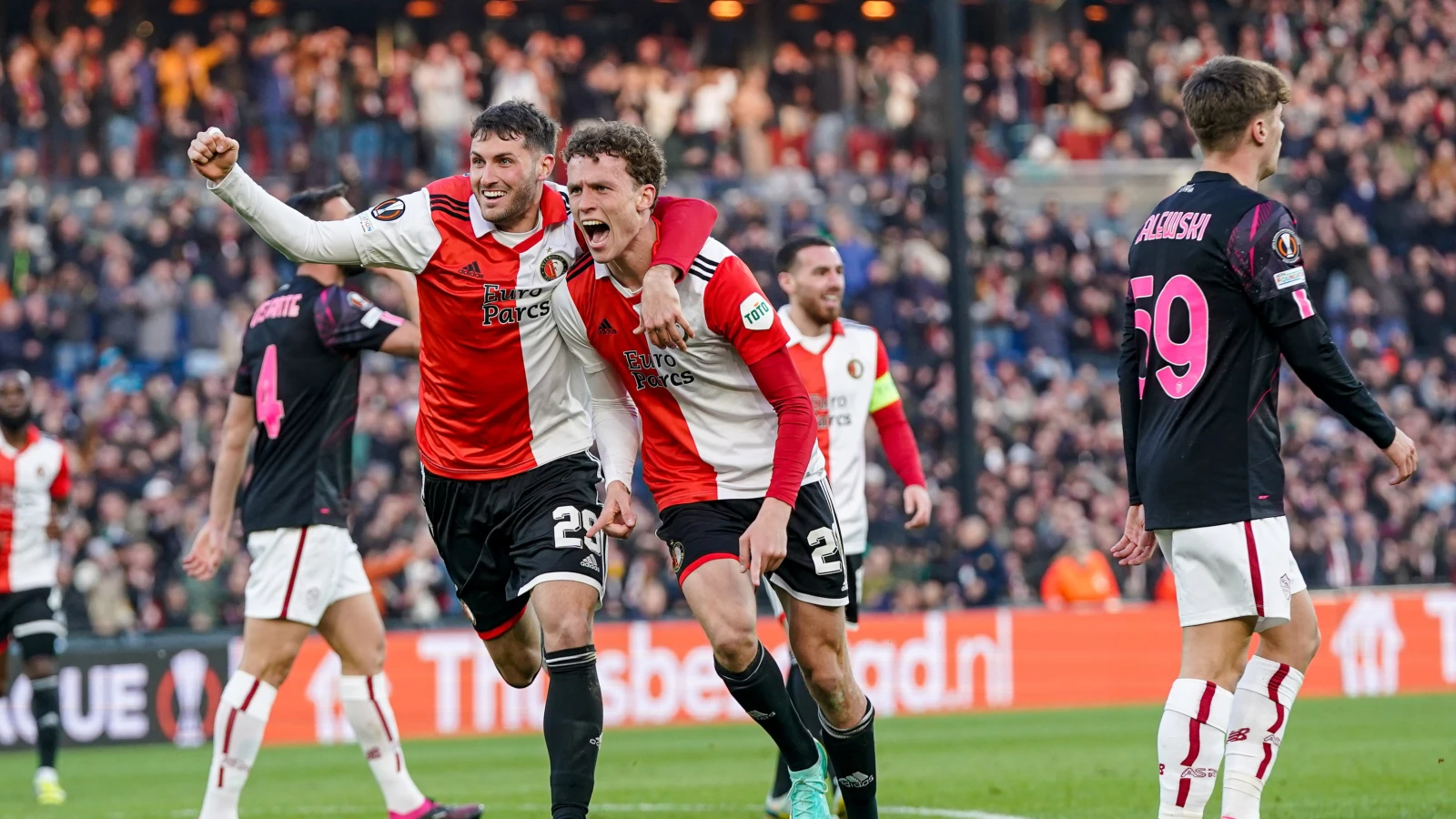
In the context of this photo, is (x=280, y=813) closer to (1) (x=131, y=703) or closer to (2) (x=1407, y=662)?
(1) (x=131, y=703)

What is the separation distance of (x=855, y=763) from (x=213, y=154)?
3.03 metres

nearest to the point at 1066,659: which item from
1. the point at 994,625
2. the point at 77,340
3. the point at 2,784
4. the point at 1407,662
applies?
the point at 994,625

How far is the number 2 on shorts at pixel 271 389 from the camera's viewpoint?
838 cm

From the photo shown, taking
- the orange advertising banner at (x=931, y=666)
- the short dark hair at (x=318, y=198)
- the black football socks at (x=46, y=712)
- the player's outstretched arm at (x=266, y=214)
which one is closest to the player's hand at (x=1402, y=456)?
the player's outstretched arm at (x=266, y=214)

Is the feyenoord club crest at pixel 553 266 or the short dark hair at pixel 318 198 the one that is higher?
the short dark hair at pixel 318 198

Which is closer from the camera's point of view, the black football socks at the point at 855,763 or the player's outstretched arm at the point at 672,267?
the player's outstretched arm at the point at 672,267

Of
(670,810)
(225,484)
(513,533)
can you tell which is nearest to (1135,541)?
(513,533)

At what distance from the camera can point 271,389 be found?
27.5 feet

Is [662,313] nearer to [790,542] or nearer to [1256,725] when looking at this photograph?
[790,542]

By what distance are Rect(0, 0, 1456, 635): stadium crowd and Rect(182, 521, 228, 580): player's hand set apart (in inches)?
384

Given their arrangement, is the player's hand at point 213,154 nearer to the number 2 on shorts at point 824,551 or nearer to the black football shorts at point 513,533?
the black football shorts at point 513,533

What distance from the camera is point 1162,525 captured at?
19.2 ft

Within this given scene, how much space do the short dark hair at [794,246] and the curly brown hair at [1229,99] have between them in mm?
3400

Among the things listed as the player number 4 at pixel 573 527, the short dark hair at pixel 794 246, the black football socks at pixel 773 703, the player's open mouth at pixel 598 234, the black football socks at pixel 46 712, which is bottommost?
the black football socks at pixel 46 712
